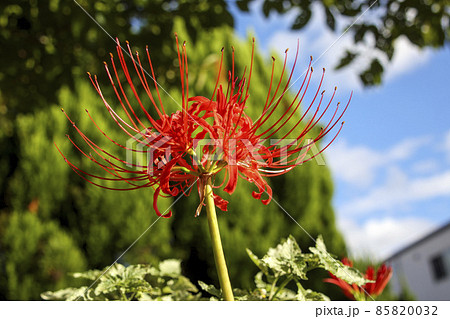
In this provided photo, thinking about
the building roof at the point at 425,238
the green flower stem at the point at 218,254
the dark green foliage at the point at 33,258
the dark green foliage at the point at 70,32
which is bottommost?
the building roof at the point at 425,238

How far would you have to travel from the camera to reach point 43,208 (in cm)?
313

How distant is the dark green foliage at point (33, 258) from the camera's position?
2941 millimetres

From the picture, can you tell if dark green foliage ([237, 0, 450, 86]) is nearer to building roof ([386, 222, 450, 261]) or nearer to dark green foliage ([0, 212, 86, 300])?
dark green foliage ([0, 212, 86, 300])

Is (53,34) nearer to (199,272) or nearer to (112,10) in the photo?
(112,10)

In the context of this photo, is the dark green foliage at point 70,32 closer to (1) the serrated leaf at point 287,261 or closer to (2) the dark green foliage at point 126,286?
(2) the dark green foliage at point 126,286

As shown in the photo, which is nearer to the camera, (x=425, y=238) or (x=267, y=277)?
(x=267, y=277)

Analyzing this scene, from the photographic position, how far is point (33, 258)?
9.91 ft

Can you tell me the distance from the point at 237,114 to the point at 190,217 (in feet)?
8.81

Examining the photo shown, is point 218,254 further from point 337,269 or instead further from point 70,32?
point 70,32

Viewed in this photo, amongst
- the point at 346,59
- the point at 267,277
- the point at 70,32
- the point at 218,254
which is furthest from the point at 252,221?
the point at 218,254

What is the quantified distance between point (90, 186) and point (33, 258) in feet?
2.15

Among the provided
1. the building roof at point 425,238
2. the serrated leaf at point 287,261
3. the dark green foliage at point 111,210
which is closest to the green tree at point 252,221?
the dark green foliage at point 111,210

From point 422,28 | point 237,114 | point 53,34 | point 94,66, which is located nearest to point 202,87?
point 94,66
